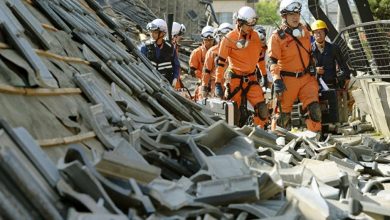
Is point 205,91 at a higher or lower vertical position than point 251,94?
lower

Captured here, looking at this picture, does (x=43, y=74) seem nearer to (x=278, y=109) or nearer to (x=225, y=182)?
(x=225, y=182)

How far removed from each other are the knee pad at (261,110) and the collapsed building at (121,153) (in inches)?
179

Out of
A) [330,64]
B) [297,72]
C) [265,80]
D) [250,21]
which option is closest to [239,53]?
[250,21]

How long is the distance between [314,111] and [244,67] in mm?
1714

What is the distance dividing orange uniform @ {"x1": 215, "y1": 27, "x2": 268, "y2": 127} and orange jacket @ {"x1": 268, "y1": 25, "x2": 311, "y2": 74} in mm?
1096

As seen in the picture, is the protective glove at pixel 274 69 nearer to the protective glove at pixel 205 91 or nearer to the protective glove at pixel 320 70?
the protective glove at pixel 320 70

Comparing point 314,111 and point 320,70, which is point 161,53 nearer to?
point 320,70

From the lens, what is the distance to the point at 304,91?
1128cm

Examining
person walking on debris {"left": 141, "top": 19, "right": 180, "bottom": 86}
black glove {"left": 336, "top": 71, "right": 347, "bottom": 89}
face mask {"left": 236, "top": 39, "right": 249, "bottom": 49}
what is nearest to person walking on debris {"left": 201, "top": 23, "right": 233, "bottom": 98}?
person walking on debris {"left": 141, "top": 19, "right": 180, "bottom": 86}

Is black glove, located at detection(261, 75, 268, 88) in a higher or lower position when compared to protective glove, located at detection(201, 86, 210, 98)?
higher

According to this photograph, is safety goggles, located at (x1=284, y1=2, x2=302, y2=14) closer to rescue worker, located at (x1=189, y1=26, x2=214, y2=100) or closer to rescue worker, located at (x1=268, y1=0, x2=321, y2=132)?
rescue worker, located at (x1=268, y1=0, x2=321, y2=132)

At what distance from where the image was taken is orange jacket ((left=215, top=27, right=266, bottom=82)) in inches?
493

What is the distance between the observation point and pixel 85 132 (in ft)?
16.9

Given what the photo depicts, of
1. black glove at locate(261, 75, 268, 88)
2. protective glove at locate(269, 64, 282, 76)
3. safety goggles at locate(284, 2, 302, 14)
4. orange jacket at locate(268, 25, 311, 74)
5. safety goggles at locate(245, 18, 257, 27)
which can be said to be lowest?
black glove at locate(261, 75, 268, 88)
